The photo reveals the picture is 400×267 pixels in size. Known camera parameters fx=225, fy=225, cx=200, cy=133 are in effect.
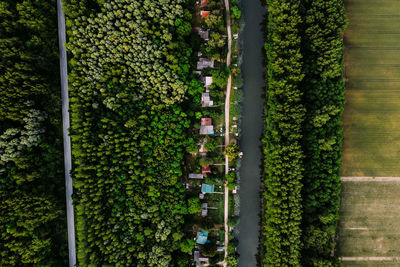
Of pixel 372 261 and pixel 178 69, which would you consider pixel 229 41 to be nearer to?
pixel 178 69

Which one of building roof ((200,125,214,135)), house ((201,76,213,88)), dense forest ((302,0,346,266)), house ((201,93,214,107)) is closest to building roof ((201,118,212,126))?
building roof ((200,125,214,135))

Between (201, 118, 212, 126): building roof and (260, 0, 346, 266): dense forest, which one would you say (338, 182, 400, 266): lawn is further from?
(201, 118, 212, 126): building roof

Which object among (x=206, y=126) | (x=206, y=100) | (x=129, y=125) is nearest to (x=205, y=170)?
(x=206, y=126)

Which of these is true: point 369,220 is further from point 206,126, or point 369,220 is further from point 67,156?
point 67,156

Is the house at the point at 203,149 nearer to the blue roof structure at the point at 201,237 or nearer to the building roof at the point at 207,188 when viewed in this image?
the building roof at the point at 207,188

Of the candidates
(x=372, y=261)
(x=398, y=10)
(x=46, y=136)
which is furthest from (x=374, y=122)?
(x=46, y=136)

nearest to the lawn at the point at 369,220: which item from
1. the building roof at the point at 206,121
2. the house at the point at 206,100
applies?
the building roof at the point at 206,121
